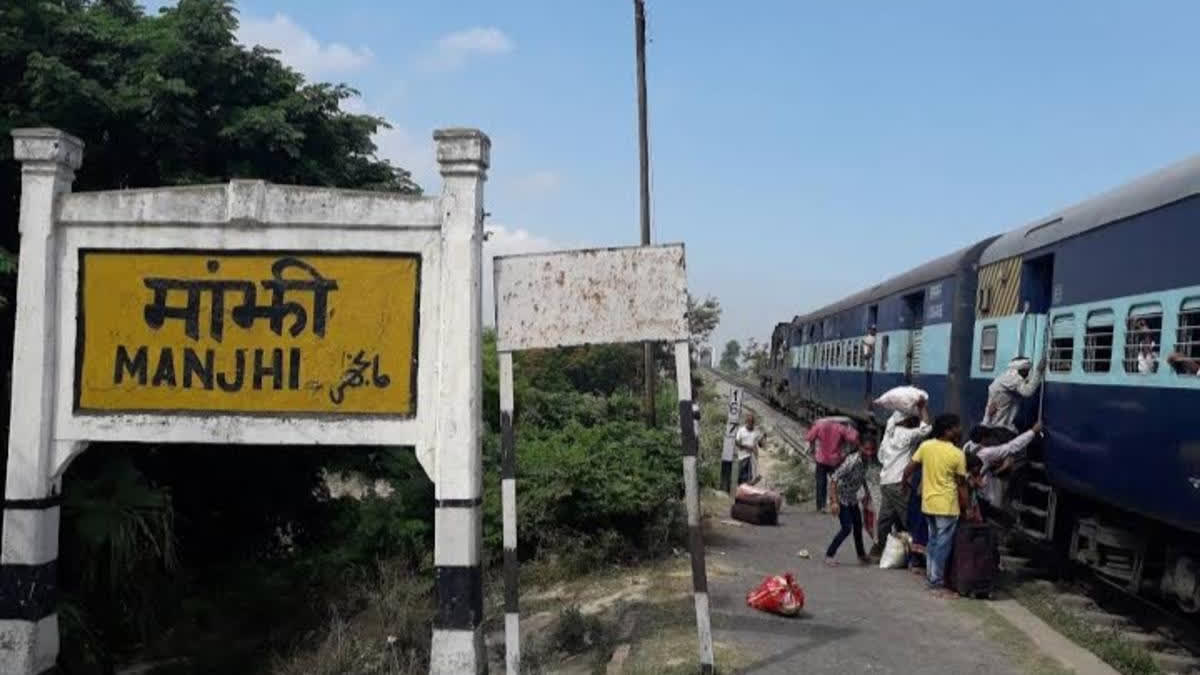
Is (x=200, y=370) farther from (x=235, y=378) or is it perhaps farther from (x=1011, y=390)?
(x=1011, y=390)

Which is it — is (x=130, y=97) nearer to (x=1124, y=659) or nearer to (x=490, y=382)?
(x=490, y=382)

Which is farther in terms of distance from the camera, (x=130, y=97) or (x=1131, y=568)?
(x=130, y=97)

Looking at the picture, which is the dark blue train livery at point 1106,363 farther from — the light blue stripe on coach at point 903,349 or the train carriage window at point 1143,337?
the light blue stripe on coach at point 903,349

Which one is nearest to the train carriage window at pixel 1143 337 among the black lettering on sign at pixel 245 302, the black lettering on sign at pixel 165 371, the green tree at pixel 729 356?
the black lettering on sign at pixel 245 302

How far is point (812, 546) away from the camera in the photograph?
39.9ft

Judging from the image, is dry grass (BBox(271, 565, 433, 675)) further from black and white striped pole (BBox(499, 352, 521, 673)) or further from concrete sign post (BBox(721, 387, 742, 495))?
concrete sign post (BBox(721, 387, 742, 495))

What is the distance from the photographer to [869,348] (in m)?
20.3

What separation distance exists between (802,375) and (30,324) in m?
26.9

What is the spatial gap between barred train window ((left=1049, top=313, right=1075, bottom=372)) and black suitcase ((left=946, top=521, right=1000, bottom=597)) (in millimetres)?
1789

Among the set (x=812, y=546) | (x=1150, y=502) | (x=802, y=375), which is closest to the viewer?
(x=1150, y=502)

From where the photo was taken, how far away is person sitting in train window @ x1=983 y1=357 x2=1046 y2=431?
33.9ft

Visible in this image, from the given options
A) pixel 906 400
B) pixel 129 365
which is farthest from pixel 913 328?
pixel 129 365

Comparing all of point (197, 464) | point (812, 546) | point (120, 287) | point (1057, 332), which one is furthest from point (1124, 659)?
point (197, 464)

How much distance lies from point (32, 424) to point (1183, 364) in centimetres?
745
